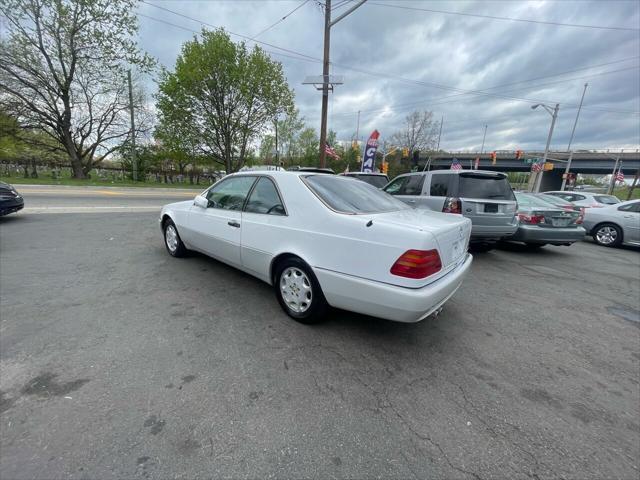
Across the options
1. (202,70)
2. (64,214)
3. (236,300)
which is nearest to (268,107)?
(202,70)

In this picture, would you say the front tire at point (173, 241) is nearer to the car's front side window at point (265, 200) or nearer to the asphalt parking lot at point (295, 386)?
the asphalt parking lot at point (295, 386)

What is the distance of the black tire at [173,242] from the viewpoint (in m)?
4.84

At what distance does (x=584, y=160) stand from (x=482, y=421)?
202ft

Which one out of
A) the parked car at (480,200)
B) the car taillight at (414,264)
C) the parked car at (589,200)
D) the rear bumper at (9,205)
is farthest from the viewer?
the parked car at (589,200)

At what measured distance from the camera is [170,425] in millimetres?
1786

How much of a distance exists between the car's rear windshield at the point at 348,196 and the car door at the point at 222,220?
975 millimetres

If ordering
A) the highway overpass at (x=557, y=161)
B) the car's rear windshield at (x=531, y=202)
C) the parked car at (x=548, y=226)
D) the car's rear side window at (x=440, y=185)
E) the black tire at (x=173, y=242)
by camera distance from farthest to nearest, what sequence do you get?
the highway overpass at (x=557, y=161)
the car's rear windshield at (x=531, y=202)
the parked car at (x=548, y=226)
the car's rear side window at (x=440, y=185)
the black tire at (x=173, y=242)

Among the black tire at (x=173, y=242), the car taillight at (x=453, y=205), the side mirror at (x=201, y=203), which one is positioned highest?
the car taillight at (x=453, y=205)

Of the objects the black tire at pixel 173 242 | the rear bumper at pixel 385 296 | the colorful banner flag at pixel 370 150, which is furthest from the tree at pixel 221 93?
the rear bumper at pixel 385 296

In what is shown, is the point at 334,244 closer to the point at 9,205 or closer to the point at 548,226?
the point at 548,226

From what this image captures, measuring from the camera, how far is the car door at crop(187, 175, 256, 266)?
3.60 meters

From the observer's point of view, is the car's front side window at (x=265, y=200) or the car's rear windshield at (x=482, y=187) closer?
the car's front side window at (x=265, y=200)

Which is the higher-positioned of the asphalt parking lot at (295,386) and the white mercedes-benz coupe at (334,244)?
the white mercedes-benz coupe at (334,244)

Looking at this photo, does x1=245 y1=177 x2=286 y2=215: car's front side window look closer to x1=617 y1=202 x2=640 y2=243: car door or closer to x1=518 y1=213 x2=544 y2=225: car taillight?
x1=518 y1=213 x2=544 y2=225: car taillight
